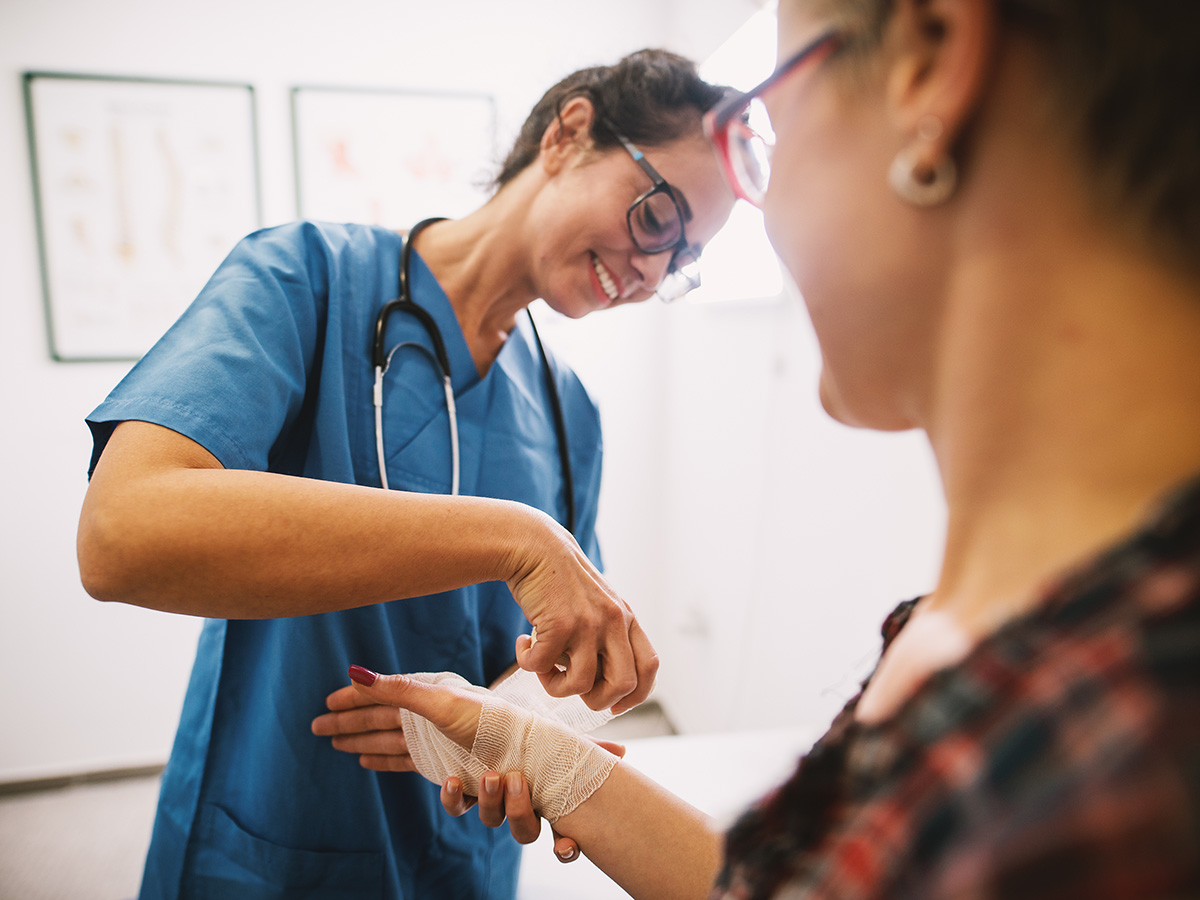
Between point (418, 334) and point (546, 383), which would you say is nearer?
point (418, 334)

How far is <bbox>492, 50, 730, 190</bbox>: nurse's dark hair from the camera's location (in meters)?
0.97

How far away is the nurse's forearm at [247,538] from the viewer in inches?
22.3

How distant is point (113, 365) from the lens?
2.30 m

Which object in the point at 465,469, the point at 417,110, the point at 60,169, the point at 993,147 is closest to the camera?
the point at 993,147

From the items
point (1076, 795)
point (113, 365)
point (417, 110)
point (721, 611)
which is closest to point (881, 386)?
point (1076, 795)

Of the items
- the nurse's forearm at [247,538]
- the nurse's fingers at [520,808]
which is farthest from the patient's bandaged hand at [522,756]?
the nurse's forearm at [247,538]

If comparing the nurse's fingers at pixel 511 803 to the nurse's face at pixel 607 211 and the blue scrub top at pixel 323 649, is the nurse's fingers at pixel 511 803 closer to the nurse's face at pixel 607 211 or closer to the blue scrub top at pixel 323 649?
the blue scrub top at pixel 323 649

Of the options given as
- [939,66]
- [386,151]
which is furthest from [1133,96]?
[386,151]

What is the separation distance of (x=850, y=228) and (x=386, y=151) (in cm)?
239

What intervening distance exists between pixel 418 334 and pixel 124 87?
2008 mm

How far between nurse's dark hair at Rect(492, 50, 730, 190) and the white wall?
808 millimetres

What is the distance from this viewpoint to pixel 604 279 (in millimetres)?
1039

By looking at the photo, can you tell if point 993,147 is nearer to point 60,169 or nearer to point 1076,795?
point 1076,795

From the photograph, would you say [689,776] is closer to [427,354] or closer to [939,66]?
[427,354]
